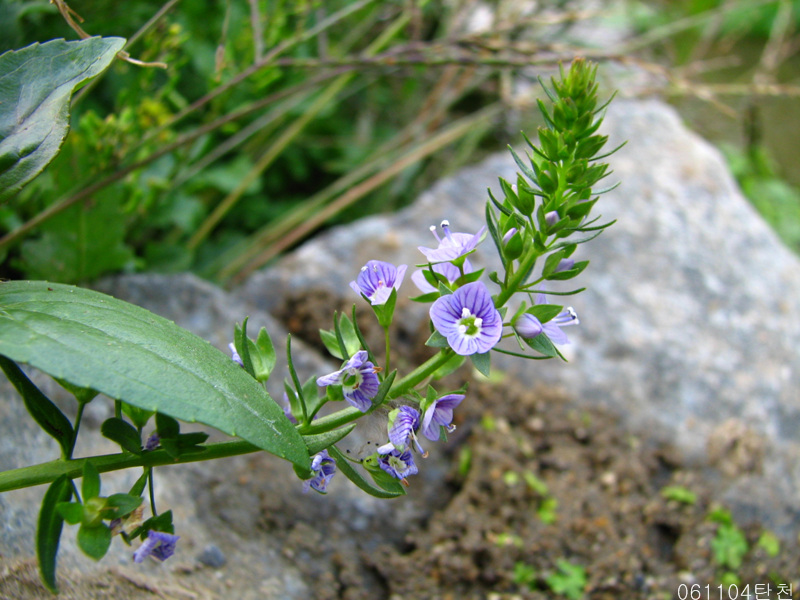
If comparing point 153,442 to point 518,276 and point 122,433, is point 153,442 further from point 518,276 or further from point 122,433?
point 518,276

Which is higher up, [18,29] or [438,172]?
[438,172]

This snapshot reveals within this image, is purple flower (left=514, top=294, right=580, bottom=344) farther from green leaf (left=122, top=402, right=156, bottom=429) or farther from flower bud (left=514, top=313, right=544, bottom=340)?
green leaf (left=122, top=402, right=156, bottom=429)

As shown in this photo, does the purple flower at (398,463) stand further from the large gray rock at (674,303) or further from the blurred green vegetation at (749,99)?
the blurred green vegetation at (749,99)

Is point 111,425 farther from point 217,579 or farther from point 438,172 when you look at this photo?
point 438,172

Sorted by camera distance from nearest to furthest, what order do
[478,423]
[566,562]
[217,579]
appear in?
[217,579]
[566,562]
[478,423]

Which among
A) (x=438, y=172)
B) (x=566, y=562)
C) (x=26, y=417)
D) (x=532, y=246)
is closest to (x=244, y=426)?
(x=532, y=246)

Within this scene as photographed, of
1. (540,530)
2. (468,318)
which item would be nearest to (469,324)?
(468,318)

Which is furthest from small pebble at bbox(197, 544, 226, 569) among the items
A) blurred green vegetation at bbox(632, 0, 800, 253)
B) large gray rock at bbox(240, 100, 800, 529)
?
blurred green vegetation at bbox(632, 0, 800, 253)
